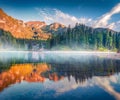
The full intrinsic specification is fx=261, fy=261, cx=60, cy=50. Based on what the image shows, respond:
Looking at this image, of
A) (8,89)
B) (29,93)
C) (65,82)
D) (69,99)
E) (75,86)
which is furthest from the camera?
(65,82)

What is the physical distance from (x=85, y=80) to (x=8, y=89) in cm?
958

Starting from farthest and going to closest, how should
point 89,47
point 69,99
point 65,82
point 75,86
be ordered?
point 89,47 < point 65,82 < point 75,86 < point 69,99

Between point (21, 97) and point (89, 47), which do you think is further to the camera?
point (89, 47)

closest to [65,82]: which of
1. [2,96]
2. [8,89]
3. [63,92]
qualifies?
[63,92]

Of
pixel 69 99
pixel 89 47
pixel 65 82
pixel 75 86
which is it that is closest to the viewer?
pixel 69 99

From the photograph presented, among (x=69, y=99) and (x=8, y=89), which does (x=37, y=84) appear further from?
(x=69, y=99)

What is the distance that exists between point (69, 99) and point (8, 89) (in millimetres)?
6563

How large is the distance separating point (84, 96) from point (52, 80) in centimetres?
868

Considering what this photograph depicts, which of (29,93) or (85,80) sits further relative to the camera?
(85,80)

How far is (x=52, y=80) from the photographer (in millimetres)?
29953

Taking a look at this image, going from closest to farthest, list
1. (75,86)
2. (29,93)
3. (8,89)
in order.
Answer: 1. (29,93)
2. (8,89)
3. (75,86)

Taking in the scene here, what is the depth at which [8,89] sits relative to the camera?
24.2 metres

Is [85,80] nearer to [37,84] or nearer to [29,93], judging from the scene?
[37,84]

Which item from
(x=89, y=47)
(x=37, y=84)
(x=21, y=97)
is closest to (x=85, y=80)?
(x=37, y=84)
